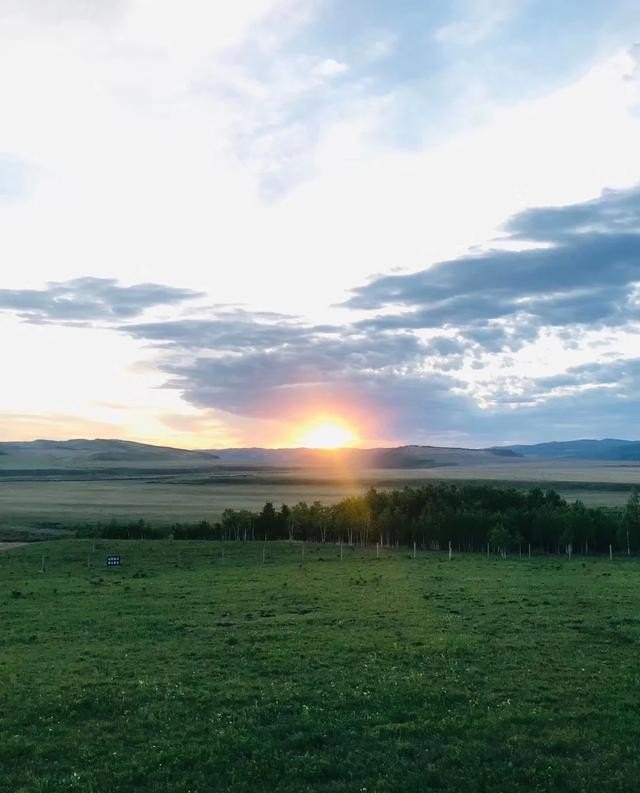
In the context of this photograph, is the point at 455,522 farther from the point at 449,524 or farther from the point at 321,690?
the point at 321,690

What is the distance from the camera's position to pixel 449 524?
3561 inches

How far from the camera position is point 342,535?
102m

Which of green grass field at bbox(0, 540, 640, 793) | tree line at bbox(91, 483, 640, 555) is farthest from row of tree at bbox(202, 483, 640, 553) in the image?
green grass field at bbox(0, 540, 640, 793)

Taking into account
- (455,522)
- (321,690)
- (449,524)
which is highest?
(321,690)

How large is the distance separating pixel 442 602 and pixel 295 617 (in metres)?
8.88

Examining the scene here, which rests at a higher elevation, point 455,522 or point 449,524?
point 455,522

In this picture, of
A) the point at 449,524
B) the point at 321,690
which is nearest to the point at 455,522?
the point at 449,524

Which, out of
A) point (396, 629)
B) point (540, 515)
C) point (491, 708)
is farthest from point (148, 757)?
point (540, 515)

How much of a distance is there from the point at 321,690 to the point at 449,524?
Result: 7334cm

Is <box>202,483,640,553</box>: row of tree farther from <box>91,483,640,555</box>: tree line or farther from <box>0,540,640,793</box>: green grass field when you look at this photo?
<box>0,540,640,793</box>: green grass field

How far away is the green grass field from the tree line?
147 feet

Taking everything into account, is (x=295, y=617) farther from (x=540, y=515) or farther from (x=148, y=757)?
(x=540, y=515)

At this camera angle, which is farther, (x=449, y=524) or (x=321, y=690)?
(x=449, y=524)

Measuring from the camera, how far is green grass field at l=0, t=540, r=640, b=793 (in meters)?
14.3
